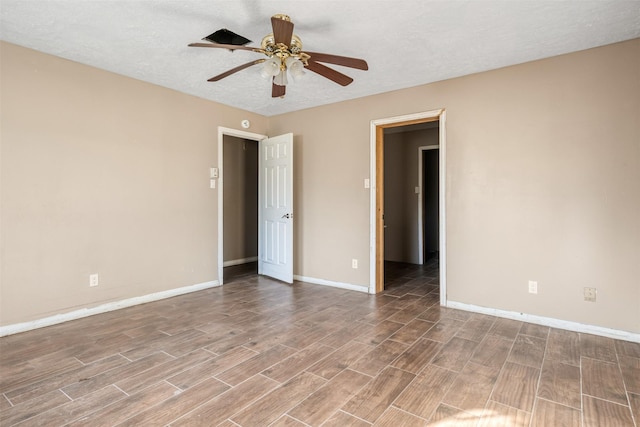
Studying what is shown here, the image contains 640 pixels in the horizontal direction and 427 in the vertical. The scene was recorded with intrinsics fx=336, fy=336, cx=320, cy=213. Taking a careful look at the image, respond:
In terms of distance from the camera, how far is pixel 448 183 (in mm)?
3709

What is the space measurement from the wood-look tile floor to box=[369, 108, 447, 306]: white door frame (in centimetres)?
54

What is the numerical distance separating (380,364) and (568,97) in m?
2.88

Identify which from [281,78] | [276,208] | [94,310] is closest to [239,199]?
[276,208]

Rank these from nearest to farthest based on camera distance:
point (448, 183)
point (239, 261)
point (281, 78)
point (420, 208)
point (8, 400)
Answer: point (8, 400), point (281, 78), point (448, 183), point (420, 208), point (239, 261)

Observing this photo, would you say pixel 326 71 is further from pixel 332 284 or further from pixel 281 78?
pixel 332 284

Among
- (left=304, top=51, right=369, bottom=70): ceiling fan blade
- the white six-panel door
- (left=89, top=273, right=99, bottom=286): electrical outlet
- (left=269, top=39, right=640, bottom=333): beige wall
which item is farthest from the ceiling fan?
(left=89, top=273, right=99, bottom=286): electrical outlet

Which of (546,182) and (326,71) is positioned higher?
(326,71)

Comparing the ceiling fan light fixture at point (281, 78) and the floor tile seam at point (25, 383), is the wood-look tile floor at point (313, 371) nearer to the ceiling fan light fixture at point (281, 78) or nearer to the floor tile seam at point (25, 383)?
the floor tile seam at point (25, 383)

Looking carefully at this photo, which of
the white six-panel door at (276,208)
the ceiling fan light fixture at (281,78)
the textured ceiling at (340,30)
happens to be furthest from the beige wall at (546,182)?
the ceiling fan light fixture at (281,78)

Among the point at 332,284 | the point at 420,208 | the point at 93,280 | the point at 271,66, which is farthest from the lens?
the point at 420,208

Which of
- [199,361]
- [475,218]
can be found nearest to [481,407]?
[199,361]

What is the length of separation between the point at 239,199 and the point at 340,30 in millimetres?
4338

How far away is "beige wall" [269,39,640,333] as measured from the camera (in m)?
2.84

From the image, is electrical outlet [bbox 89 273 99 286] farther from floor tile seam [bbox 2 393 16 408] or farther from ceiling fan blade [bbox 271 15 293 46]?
ceiling fan blade [bbox 271 15 293 46]
